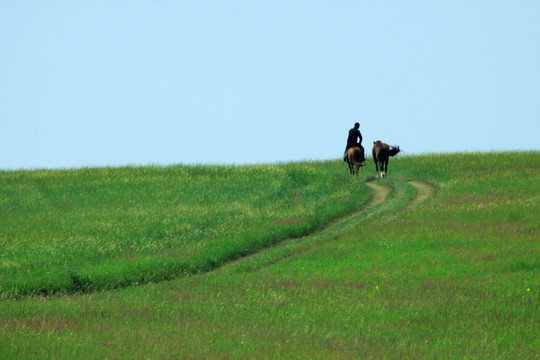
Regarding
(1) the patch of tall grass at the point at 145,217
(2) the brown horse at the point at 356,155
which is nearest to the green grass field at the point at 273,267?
(1) the patch of tall grass at the point at 145,217

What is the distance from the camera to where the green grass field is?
536 inches

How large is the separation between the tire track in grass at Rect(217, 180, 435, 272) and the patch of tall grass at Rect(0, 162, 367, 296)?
57 cm

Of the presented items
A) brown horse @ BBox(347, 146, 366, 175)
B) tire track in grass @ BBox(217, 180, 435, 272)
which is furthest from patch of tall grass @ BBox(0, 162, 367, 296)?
brown horse @ BBox(347, 146, 366, 175)

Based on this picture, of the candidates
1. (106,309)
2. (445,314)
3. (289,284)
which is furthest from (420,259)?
(106,309)

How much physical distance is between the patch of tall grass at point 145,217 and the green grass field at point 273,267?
9 cm

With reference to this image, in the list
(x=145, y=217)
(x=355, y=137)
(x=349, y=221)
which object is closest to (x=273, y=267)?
(x=349, y=221)

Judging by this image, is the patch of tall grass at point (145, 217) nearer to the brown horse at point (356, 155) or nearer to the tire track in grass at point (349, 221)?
the tire track in grass at point (349, 221)

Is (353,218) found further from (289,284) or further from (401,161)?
(401,161)

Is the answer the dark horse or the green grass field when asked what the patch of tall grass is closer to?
the green grass field

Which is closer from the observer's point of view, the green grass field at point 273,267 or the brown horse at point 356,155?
the green grass field at point 273,267

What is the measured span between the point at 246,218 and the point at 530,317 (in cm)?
1655

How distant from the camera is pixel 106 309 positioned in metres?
16.3

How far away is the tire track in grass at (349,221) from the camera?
80.7 ft

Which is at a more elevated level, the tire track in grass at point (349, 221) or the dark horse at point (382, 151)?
the dark horse at point (382, 151)
